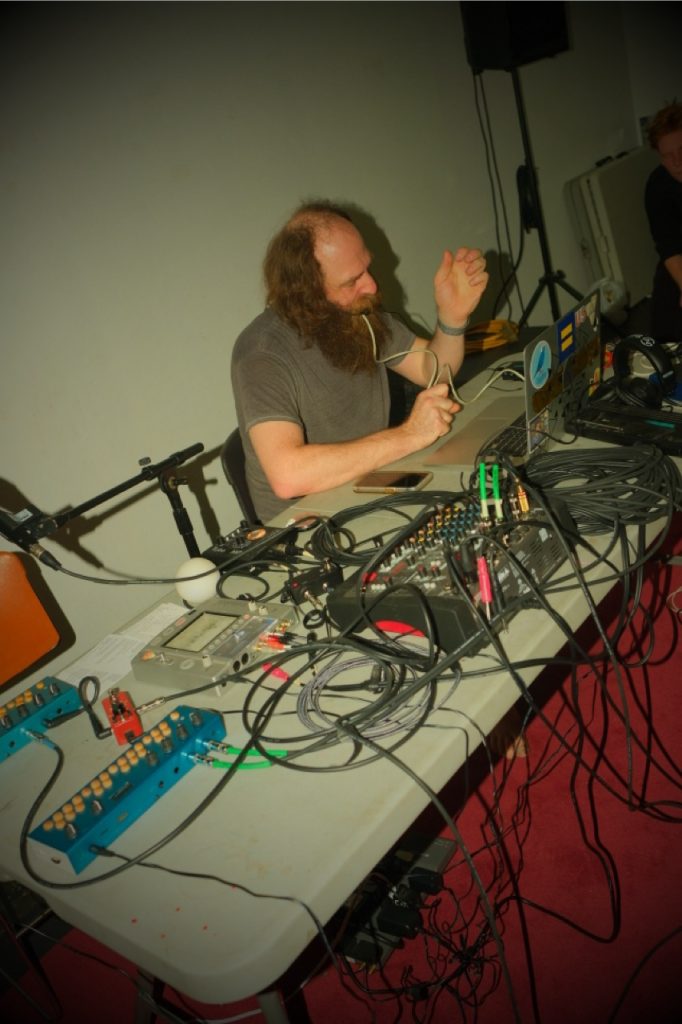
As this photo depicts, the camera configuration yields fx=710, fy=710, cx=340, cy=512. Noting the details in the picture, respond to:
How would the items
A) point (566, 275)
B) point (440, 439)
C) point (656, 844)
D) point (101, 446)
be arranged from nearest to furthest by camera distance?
point (656, 844) → point (440, 439) → point (101, 446) → point (566, 275)

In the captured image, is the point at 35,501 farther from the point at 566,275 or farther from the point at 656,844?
the point at 566,275

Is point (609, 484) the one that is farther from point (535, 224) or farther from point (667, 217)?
point (535, 224)

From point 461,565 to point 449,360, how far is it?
1396 millimetres

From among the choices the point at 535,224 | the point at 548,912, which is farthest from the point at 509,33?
the point at 548,912

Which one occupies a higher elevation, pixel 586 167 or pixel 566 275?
pixel 586 167

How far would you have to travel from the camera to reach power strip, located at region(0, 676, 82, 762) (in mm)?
1146

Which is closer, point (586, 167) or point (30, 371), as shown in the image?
point (30, 371)

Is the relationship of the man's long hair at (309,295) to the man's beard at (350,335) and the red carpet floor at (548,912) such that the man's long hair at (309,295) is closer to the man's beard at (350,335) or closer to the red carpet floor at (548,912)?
the man's beard at (350,335)

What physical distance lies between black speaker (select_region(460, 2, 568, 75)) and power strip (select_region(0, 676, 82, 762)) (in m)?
3.81

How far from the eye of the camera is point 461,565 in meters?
1.08

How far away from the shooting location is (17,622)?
63.3 inches

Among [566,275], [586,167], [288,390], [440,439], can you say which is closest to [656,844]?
[440,439]

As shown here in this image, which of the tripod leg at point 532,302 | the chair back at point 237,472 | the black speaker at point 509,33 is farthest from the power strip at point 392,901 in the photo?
the black speaker at point 509,33

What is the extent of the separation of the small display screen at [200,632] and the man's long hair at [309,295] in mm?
1105
